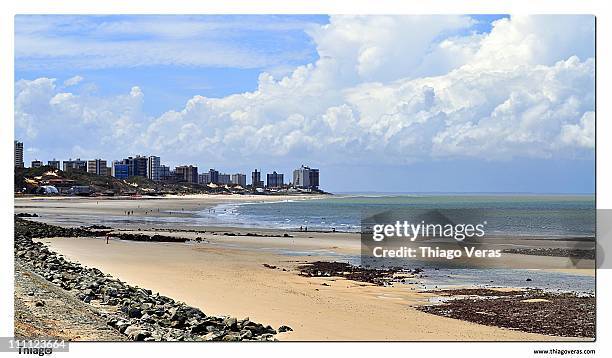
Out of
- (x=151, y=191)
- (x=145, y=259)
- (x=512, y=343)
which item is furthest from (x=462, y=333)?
(x=151, y=191)

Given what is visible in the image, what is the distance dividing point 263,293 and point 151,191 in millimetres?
2297

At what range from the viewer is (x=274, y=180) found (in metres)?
6.87

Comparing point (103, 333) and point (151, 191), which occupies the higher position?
Answer: point (151, 191)

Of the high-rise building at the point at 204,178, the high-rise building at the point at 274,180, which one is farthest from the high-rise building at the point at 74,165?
the high-rise building at the point at 274,180

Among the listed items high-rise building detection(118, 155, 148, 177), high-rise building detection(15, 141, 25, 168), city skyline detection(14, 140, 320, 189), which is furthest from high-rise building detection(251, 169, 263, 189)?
high-rise building detection(15, 141, 25, 168)

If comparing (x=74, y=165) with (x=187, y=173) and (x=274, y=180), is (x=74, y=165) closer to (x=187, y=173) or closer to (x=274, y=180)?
(x=187, y=173)

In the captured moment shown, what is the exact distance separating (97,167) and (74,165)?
0.44 m

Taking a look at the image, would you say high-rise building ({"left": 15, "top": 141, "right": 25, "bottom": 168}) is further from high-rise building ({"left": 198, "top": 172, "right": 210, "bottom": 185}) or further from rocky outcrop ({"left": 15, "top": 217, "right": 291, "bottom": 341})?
high-rise building ({"left": 198, "top": 172, "right": 210, "bottom": 185})

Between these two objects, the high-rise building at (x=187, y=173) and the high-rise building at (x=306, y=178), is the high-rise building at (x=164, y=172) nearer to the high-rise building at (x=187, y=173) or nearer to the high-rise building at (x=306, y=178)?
the high-rise building at (x=187, y=173)

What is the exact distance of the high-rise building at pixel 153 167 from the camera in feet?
22.3
